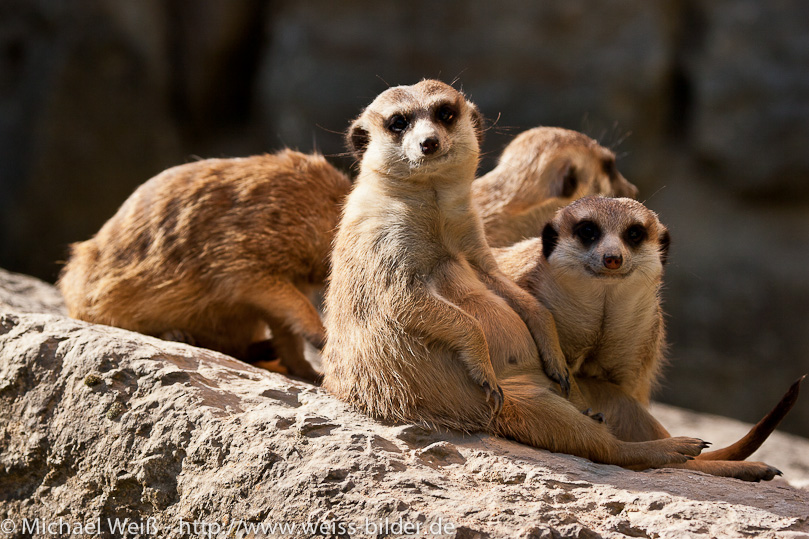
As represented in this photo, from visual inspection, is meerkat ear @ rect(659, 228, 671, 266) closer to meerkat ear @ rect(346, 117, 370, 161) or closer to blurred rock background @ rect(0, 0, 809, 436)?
meerkat ear @ rect(346, 117, 370, 161)

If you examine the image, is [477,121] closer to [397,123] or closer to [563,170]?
[397,123]

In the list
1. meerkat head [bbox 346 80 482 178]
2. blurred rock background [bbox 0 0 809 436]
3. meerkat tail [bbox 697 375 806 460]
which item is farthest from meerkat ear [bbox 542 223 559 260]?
blurred rock background [bbox 0 0 809 436]

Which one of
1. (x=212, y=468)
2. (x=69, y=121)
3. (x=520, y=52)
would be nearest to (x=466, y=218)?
(x=212, y=468)

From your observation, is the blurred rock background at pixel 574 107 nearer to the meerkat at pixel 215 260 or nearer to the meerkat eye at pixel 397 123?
the meerkat at pixel 215 260

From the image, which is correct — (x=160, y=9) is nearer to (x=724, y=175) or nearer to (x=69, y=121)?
(x=69, y=121)

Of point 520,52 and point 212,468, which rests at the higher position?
point 520,52

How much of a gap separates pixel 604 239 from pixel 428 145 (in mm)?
655

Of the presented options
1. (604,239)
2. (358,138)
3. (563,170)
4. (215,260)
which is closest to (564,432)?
(604,239)

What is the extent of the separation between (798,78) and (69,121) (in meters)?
6.69

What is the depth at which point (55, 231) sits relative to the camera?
8.05 m

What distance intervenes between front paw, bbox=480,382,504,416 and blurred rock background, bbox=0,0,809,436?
5083 mm

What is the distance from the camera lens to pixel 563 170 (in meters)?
3.95

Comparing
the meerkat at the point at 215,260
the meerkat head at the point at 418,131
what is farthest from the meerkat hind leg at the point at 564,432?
the meerkat at the point at 215,260

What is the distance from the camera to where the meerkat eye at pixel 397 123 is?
9.42ft
